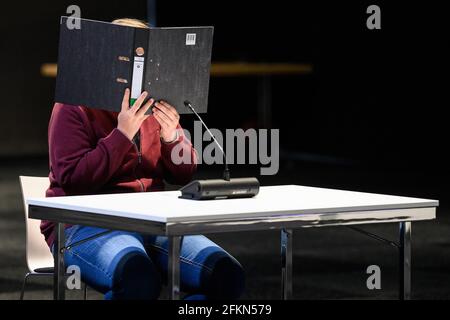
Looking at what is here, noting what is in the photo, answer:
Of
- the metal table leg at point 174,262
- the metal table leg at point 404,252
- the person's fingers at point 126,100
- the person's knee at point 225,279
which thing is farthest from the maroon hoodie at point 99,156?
the metal table leg at point 404,252

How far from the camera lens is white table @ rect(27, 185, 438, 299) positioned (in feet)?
9.53

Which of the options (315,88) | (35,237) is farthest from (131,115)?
(315,88)

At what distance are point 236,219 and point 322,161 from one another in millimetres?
9132

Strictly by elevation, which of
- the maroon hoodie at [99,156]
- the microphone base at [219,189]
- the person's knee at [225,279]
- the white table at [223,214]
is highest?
the maroon hoodie at [99,156]

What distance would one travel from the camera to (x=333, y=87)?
12.0 meters

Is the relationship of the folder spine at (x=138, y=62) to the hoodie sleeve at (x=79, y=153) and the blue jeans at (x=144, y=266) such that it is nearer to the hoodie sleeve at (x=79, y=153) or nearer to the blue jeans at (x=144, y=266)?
the hoodie sleeve at (x=79, y=153)

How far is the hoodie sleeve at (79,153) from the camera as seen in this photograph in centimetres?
347

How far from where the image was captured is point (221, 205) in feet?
10.4

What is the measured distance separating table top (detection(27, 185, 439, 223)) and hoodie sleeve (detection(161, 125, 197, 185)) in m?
0.28

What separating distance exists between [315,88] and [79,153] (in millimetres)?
9037

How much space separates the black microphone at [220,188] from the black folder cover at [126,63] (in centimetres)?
20

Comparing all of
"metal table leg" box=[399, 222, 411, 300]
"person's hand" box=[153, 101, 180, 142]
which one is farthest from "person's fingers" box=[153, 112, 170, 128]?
"metal table leg" box=[399, 222, 411, 300]
